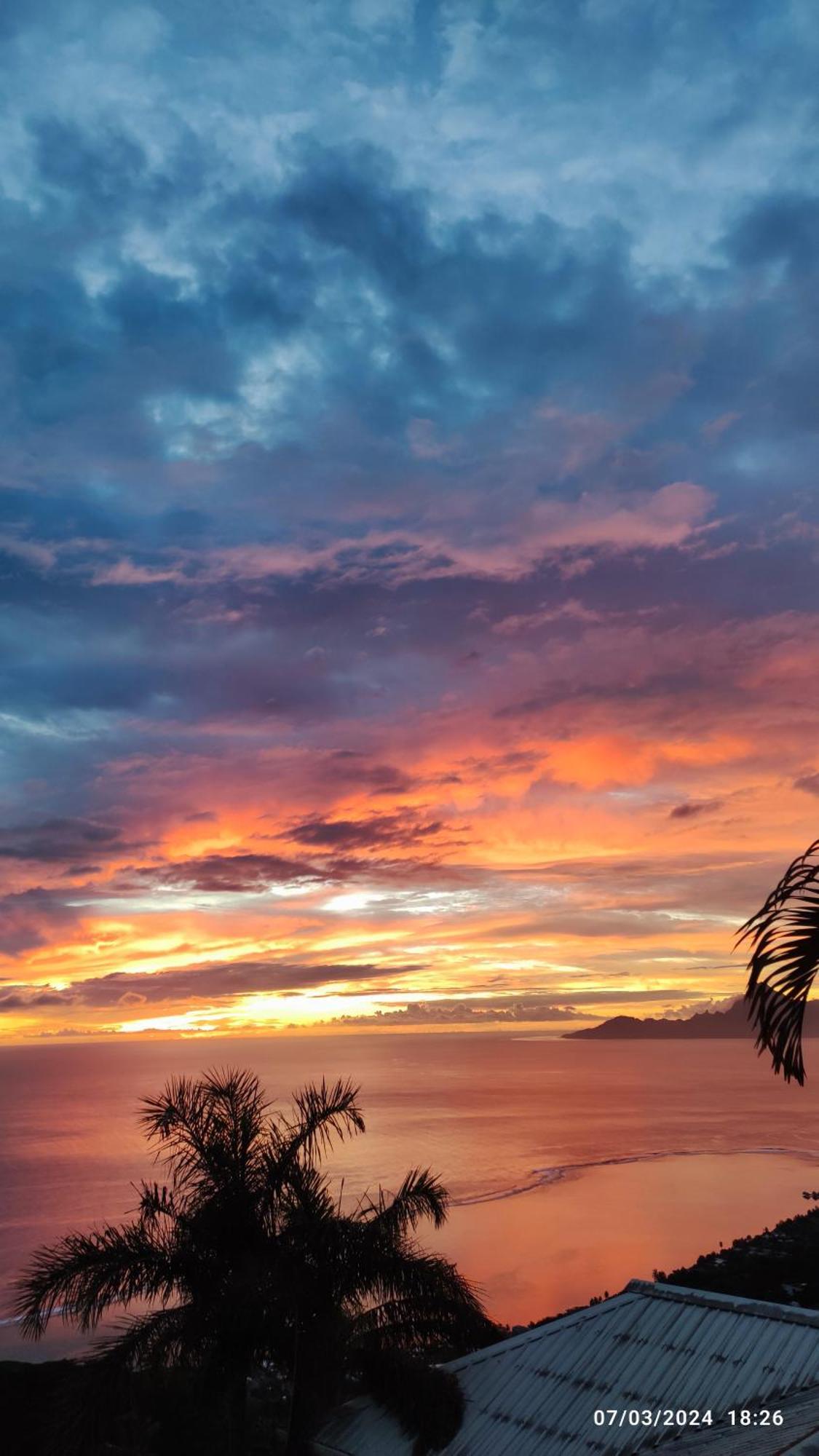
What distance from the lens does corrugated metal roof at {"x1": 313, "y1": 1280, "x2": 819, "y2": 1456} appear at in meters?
12.0

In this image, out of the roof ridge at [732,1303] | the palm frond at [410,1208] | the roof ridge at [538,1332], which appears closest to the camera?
the palm frond at [410,1208]

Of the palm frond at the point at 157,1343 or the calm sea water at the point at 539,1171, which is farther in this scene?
the calm sea water at the point at 539,1171

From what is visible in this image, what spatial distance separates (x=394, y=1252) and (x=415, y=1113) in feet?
365

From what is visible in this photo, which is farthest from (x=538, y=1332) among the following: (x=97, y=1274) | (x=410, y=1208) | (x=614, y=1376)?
(x=97, y=1274)

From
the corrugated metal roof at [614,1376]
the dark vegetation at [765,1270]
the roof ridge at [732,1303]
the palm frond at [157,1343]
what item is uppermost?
the palm frond at [157,1343]

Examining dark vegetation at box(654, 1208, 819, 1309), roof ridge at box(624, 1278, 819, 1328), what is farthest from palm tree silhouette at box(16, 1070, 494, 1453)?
dark vegetation at box(654, 1208, 819, 1309)

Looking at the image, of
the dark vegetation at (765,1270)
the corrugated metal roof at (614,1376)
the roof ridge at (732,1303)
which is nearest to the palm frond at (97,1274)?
the corrugated metal roof at (614,1376)

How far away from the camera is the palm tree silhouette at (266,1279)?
464 inches

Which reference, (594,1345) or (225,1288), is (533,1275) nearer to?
(594,1345)

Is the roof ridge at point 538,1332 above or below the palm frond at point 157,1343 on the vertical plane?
below

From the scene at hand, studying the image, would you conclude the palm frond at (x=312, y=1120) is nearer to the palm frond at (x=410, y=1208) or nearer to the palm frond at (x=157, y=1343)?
the palm frond at (x=410, y=1208)

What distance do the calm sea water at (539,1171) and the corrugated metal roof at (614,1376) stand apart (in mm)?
26841

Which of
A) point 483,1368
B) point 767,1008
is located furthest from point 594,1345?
point 767,1008

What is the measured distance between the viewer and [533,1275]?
145 ft
